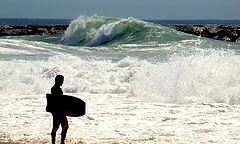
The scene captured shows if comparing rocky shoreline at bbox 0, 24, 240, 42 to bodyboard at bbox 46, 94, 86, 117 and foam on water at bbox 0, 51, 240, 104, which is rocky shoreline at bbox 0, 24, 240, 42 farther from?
bodyboard at bbox 46, 94, 86, 117

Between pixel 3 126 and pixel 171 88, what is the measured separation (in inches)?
154

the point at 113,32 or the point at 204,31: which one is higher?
the point at 113,32

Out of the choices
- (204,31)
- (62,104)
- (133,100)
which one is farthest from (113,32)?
(62,104)

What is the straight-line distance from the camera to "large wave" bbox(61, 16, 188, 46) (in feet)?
86.9

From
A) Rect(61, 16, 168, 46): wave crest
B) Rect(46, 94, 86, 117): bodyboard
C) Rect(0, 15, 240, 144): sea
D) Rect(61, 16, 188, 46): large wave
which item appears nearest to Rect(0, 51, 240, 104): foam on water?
Rect(0, 15, 240, 144): sea

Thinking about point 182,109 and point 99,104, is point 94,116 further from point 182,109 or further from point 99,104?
point 182,109

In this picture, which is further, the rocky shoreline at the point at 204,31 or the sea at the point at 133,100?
the rocky shoreline at the point at 204,31

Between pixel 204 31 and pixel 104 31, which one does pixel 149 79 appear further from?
pixel 204 31

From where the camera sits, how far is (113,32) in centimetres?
2916

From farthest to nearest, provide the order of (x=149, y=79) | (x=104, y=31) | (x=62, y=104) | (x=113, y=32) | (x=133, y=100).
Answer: (x=104, y=31), (x=113, y=32), (x=149, y=79), (x=133, y=100), (x=62, y=104)

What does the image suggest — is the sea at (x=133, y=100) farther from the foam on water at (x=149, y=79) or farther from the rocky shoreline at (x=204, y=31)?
the rocky shoreline at (x=204, y=31)

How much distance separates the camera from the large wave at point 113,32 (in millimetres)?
26473

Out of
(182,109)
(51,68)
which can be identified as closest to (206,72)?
(182,109)

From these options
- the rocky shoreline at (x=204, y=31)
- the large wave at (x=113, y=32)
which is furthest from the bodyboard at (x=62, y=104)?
the rocky shoreline at (x=204, y=31)
